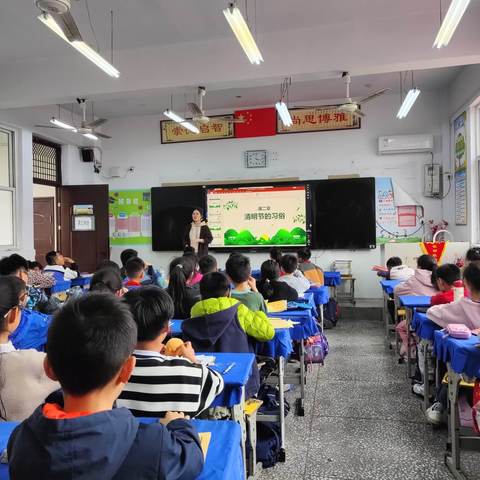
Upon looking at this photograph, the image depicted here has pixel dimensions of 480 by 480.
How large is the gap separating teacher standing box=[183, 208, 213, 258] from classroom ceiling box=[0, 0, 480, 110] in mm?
2723

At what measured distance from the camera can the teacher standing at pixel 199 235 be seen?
7.52 m

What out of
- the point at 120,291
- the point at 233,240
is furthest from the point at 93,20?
the point at 233,240

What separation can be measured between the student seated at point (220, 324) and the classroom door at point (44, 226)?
21.6ft

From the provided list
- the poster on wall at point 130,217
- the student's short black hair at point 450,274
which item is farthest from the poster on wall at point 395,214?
the student's short black hair at point 450,274

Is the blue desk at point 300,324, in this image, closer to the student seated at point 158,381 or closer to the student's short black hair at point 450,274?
the student's short black hair at point 450,274

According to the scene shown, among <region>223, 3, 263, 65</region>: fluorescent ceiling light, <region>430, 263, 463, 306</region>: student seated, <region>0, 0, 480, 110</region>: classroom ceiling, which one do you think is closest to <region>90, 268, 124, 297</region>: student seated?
<region>223, 3, 263, 65</region>: fluorescent ceiling light

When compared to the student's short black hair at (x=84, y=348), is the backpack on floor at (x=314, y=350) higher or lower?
lower

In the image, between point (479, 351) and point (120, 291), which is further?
point (120, 291)

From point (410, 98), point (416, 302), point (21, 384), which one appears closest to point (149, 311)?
point (21, 384)

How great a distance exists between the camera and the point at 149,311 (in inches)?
55.3

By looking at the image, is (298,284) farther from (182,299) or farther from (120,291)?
(120,291)

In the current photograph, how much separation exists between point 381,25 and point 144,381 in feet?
15.3

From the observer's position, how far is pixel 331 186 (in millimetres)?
7273

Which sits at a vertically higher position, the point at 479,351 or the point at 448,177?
the point at 448,177
